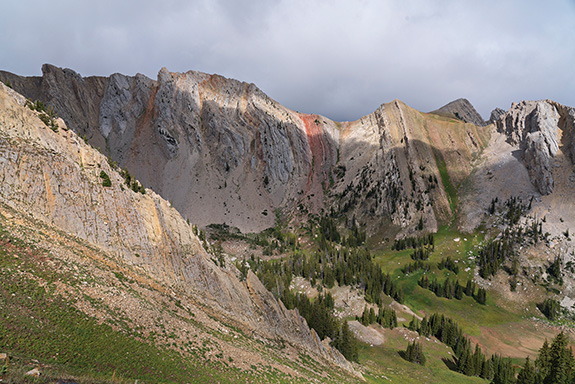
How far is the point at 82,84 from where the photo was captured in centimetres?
15050

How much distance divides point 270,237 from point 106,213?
94.6 metres

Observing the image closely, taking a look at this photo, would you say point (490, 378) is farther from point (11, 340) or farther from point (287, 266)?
point (11, 340)

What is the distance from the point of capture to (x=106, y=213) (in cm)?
3078

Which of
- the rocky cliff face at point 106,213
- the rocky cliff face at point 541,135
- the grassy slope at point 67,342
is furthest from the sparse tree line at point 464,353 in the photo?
the rocky cliff face at point 541,135

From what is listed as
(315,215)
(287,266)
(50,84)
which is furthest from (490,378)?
(50,84)

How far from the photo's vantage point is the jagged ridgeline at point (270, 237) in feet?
68.6

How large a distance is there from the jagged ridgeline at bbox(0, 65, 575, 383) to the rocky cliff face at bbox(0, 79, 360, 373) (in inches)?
7.1

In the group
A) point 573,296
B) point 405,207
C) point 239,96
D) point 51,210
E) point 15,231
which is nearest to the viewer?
point 15,231

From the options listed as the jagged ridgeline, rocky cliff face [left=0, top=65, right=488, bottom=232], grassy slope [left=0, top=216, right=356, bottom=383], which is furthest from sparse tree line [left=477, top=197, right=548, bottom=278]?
grassy slope [left=0, top=216, right=356, bottom=383]

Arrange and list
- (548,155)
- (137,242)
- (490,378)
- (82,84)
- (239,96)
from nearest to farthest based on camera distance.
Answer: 1. (137,242)
2. (490,378)
3. (548,155)
4. (82,84)
5. (239,96)

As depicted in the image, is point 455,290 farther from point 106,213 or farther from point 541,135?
point 106,213

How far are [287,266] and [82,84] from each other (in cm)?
14542

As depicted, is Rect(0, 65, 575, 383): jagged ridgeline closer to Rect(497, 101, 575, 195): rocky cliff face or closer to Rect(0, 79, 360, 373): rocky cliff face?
Rect(0, 79, 360, 373): rocky cliff face

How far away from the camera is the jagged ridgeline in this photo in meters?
20.9
